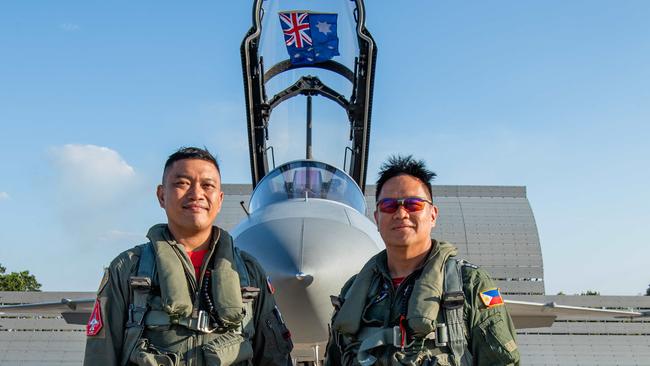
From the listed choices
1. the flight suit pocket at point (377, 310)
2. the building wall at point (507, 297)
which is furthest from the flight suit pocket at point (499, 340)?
the building wall at point (507, 297)

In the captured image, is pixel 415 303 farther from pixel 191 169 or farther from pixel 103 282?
pixel 103 282

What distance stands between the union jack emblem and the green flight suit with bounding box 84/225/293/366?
7.79 meters

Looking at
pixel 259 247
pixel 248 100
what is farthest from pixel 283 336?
pixel 248 100

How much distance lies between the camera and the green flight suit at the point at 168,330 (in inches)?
93.7

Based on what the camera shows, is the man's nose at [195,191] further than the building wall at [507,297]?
No

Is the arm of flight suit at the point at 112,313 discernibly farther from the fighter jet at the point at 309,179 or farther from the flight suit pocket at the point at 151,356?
the fighter jet at the point at 309,179

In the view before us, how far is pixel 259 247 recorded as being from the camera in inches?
166

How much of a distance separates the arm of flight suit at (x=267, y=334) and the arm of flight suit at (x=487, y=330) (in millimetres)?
889

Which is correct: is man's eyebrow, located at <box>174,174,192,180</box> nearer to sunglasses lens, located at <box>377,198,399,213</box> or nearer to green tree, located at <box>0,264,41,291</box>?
sunglasses lens, located at <box>377,198,399,213</box>

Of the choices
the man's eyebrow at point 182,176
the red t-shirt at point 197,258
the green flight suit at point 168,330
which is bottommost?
the green flight suit at point 168,330

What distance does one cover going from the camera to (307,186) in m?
6.02

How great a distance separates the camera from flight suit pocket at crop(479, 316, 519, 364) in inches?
89.4

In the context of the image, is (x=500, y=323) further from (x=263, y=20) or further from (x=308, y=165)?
(x=263, y=20)

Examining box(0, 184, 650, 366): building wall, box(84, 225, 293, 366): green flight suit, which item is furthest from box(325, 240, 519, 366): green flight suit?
box(0, 184, 650, 366): building wall
